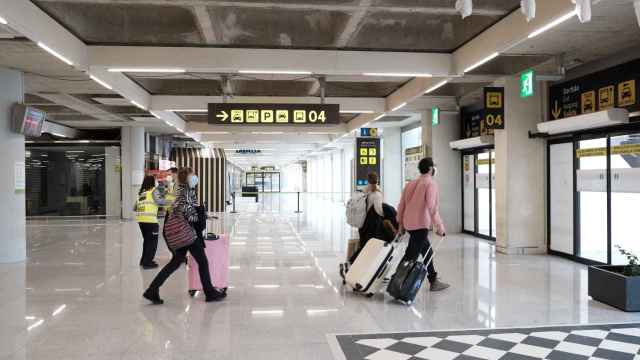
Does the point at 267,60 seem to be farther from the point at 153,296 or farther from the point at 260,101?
the point at 260,101

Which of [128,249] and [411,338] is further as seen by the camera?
[128,249]

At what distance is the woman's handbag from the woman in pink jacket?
2419mm

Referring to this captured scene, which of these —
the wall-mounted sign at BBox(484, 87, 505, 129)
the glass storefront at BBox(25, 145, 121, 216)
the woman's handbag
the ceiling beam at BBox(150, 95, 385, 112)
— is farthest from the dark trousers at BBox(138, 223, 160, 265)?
the glass storefront at BBox(25, 145, 121, 216)

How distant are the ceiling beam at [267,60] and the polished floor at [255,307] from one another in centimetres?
297

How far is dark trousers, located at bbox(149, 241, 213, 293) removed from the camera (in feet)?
17.9

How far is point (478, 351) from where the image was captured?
4.01m

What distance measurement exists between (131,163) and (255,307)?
43.5 ft

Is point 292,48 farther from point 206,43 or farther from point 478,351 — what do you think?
point 478,351

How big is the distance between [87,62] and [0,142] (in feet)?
7.85

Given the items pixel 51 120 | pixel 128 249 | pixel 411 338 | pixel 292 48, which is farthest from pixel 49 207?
pixel 411 338

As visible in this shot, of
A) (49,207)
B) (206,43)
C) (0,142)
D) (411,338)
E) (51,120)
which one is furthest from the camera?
(49,207)

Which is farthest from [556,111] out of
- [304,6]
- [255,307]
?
[255,307]

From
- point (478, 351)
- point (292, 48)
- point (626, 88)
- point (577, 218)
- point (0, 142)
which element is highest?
point (292, 48)

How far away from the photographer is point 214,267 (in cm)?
588
